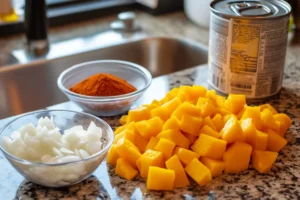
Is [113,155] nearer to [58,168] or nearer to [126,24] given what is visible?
[58,168]

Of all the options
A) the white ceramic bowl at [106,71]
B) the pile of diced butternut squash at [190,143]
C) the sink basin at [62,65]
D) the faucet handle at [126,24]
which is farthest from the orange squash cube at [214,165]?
the faucet handle at [126,24]

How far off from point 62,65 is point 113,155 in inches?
22.5

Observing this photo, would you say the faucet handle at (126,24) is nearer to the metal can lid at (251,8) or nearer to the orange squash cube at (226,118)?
the metal can lid at (251,8)

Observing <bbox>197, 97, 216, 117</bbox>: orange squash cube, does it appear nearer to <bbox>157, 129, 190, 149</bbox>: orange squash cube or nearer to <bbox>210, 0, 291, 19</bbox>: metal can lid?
<bbox>157, 129, 190, 149</bbox>: orange squash cube

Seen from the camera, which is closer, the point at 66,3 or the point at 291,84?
the point at 291,84

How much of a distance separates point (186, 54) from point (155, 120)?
656 mm

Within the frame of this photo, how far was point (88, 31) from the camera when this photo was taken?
5.06 feet

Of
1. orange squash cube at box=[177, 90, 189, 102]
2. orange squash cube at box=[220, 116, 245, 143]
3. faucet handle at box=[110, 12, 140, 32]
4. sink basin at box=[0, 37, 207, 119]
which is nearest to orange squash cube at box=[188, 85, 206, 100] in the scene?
orange squash cube at box=[177, 90, 189, 102]

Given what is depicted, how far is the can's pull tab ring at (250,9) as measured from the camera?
100 cm

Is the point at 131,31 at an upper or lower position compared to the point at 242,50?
lower

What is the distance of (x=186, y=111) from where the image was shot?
33.3 inches

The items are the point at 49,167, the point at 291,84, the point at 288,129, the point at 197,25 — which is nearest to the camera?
the point at 49,167

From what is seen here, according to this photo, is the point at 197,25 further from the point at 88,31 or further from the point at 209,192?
the point at 209,192

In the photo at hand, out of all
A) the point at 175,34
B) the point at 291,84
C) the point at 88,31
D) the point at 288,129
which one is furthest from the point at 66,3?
the point at 288,129
